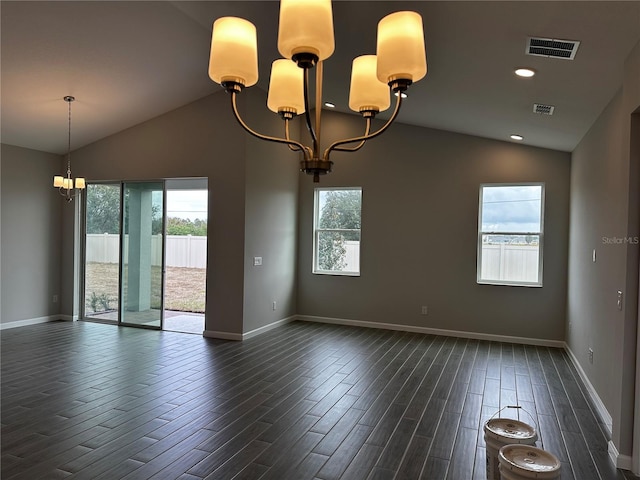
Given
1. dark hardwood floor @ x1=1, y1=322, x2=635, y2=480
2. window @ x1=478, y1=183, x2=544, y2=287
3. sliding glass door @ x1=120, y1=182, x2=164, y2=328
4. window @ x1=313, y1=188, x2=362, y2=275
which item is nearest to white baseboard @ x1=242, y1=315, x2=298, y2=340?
dark hardwood floor @ x1=1, y1=322, x2=635, y2=480

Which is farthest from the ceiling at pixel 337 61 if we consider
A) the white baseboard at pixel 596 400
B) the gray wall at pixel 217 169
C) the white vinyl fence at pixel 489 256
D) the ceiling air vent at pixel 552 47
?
the white baseboard at pixel 596 400

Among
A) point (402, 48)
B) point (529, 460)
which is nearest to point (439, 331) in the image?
point (529, 460)

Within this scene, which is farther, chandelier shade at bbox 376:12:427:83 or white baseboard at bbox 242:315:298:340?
white baseboard at bbox 242:315:298:340

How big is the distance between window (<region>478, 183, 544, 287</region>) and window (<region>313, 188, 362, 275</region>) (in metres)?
1.90

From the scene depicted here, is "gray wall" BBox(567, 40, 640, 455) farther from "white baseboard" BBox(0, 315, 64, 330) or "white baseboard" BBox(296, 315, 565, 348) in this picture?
"white baseboard" BBox(0, 315, 64, 330)

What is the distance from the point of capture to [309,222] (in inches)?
279

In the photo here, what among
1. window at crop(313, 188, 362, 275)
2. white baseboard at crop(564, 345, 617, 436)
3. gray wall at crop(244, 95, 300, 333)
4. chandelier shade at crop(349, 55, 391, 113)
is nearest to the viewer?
chandelier shade at crop(349, 55, 391, 113)

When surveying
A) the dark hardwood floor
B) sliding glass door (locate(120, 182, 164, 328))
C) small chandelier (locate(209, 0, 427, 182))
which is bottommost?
the dark hardwood floor

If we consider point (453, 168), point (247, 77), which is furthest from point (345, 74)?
point (247, 77)

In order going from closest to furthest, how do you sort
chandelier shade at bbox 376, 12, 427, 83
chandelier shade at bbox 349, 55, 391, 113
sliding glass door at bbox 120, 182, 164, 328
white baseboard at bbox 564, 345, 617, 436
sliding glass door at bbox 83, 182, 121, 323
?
chandelier shade at bbox 376, 12, 427, 83 < chandelier shade at bbox 349, 55, 391, 113 < white baseboard at bbox 564, 345, 617, 436 < sliding glass door at bbox 120, 182, 164, 328 < sliding glass door at bbox 83, 182, 121, 323

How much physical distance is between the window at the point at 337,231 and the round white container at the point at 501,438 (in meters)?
4.53

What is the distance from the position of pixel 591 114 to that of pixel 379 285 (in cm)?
366

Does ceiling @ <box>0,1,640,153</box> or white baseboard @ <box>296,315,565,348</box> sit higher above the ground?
ceiling @ <box>0,1,640,153</box>

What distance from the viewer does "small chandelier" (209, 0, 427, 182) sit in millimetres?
1710
